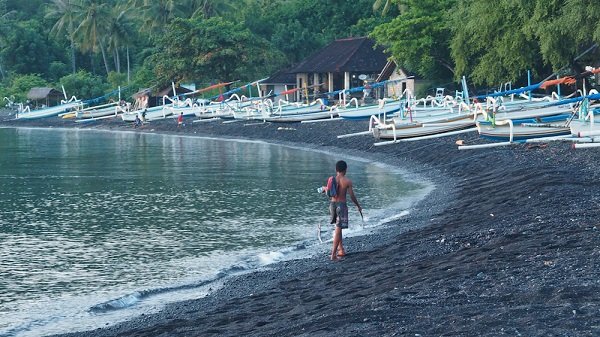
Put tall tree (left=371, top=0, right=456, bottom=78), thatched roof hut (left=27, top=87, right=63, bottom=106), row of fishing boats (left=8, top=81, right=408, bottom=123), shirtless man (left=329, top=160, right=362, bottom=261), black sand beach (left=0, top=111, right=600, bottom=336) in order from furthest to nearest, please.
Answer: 1. thatched roof hut (left=27, top=87, right=63, bottom=106)
2. row of fishing boats (left=8, top=81, right=408, bottom=123)
3. tall tree (left=371, top=0, right=456, bottom=78)
4. shirtless man (left=329, top=160, right=362, bottom=261)
5. black sand beach (left=0, top=111, right=600, bottom=336)

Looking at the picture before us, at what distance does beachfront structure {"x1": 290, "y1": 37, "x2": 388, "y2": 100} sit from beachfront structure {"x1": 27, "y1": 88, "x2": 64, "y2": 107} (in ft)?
88.7

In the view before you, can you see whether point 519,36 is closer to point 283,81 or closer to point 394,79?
point 394,79

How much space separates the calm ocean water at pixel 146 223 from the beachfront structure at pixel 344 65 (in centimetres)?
2280

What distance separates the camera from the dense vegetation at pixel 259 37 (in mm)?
43375

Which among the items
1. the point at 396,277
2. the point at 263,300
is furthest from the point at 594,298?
the point at 263,300

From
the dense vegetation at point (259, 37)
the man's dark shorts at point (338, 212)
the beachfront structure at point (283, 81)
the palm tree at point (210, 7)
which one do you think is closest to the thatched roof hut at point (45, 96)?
the dense vegetation at point (259, 37)

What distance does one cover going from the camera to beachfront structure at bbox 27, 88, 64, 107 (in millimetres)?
93188

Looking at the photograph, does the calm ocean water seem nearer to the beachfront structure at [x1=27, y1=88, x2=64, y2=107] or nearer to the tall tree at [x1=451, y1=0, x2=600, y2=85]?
the tall tree at [x1=451, y1=0, x2=600, y2=85]

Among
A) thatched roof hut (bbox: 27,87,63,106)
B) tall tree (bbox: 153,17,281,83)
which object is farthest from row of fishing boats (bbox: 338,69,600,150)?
thatched roof hut (bbox: 27,87,63,106)

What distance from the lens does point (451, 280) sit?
14.1m

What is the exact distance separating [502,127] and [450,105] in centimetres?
1128

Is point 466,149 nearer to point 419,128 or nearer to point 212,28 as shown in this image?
point 419,128

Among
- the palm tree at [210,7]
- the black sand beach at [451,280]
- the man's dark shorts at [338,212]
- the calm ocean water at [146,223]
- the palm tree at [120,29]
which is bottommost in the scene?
the calm ocean water at [146,223]

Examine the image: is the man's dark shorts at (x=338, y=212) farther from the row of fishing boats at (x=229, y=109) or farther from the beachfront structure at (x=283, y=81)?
the beachfront structure at (x=283, y=81)
